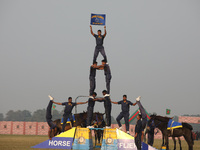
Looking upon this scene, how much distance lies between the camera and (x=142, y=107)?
2220cm

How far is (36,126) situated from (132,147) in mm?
50757

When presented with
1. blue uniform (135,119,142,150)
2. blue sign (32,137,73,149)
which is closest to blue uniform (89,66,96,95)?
blue sign (32,137,73,149)

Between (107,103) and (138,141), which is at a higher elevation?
(107,103)

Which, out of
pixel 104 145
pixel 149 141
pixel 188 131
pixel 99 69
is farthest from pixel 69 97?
pixel 188 131

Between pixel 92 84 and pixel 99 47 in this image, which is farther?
pixel 99 47

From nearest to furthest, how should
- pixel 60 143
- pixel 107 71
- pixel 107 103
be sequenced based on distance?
pixel 60 143
pixel 107 103
pixel 107 71

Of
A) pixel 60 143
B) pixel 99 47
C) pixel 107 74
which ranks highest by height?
pixel 99 47

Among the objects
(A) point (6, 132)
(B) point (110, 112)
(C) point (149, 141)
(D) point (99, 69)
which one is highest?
(D) point (99, 69)

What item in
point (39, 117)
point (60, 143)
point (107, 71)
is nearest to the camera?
point (60, 143)

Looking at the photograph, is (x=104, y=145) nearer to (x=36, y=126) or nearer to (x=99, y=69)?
(x=99, y=69)

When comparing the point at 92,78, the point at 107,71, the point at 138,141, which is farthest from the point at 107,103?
the point at 138,141

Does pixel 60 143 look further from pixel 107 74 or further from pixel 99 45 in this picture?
pixel 99 45

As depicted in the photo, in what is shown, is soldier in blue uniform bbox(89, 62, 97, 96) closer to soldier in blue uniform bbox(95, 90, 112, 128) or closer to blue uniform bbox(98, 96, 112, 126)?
soldier in blue uniform bbox(95, 90, 112, 128)

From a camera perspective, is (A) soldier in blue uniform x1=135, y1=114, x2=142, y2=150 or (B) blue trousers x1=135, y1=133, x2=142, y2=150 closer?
(A) soldier in blue uniform x1=135, y1=114, x2=142, y2=150
